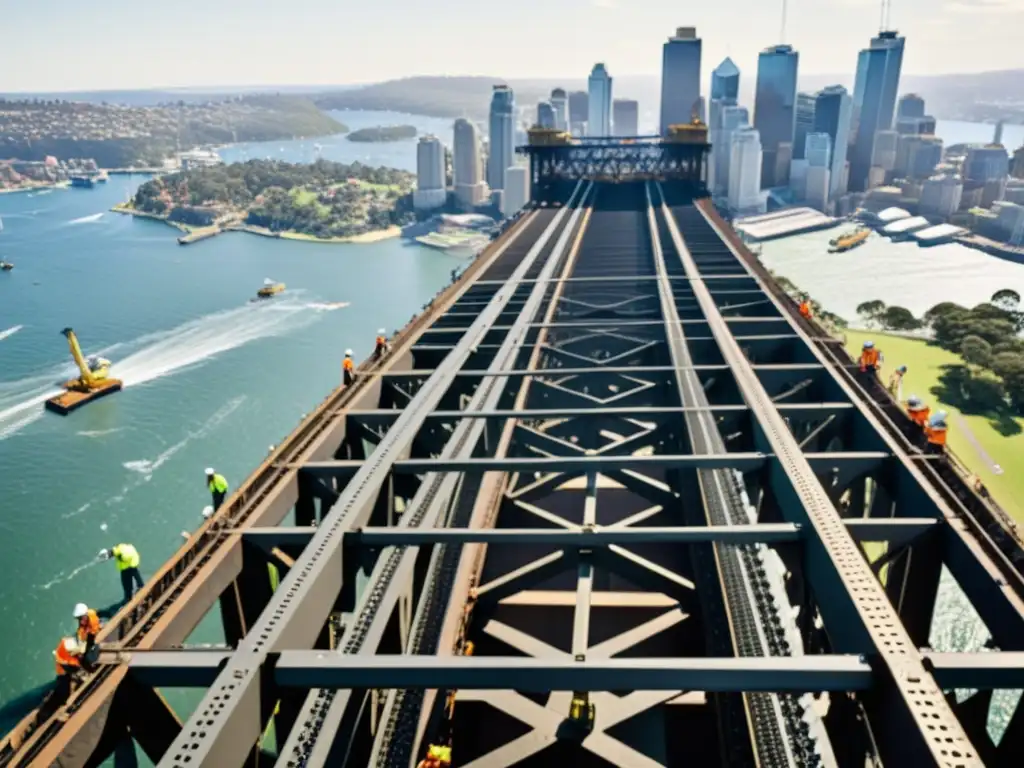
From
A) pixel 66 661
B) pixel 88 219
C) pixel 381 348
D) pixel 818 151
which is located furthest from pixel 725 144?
pixel 66 661

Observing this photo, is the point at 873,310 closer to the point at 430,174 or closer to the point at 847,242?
the point at 847,242

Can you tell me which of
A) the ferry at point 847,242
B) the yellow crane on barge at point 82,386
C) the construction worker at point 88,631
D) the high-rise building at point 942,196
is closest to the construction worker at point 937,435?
the construction worker at point 88,631

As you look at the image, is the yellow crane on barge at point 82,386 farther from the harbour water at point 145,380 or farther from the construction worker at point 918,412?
→ the construction worker at point 918,412

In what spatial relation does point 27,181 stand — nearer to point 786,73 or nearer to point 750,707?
point 786,73

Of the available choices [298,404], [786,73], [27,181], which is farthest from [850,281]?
[27,181]

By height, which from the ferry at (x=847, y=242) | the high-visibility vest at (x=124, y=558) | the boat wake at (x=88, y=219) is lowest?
the ferry at (x=847, y=242)

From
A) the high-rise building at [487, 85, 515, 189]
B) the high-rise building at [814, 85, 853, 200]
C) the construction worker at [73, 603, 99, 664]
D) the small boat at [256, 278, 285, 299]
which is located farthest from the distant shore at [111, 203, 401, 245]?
the construction worker at [73, 603, 99, 664]
